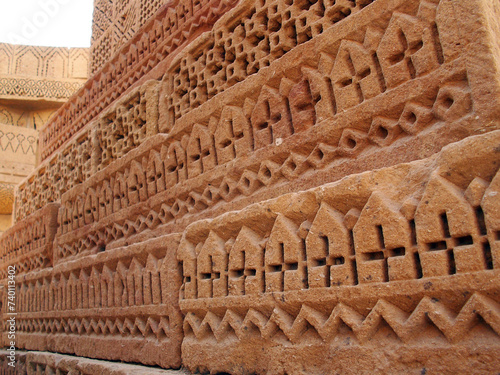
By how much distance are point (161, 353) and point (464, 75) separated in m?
1.84

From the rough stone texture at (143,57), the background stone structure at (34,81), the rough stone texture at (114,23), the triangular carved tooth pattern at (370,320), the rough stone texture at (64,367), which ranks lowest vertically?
the rough stone texture at (64,367)

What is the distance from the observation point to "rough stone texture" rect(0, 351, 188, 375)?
7.16 ft

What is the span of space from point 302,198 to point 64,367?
2177 millimetres

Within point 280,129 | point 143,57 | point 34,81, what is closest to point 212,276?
point 280,129

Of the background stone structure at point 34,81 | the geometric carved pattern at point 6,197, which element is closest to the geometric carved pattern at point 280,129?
the geometric carved pattern at point 6,197

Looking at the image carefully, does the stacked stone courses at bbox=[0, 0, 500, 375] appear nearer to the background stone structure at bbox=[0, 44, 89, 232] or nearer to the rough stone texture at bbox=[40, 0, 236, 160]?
the rough stone texture at bbox=[40, 0, 236, 160]

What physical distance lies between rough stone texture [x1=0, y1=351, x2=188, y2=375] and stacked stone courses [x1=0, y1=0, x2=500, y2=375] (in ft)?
0.15

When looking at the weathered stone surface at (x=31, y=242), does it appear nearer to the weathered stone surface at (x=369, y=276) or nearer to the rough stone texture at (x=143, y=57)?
the rough stone texture at (x=143, y=57)

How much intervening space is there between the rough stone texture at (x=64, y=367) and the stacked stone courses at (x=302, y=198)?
5 cm

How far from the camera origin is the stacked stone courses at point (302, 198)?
4.12ft

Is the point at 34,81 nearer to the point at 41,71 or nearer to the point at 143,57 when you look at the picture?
the point at 41,71

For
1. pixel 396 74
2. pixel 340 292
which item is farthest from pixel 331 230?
pixel 396 74

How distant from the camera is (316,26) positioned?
187 cm

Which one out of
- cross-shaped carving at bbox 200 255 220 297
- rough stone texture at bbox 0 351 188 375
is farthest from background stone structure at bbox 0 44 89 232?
cross-shaped carving at bbox 200 255 220 297
